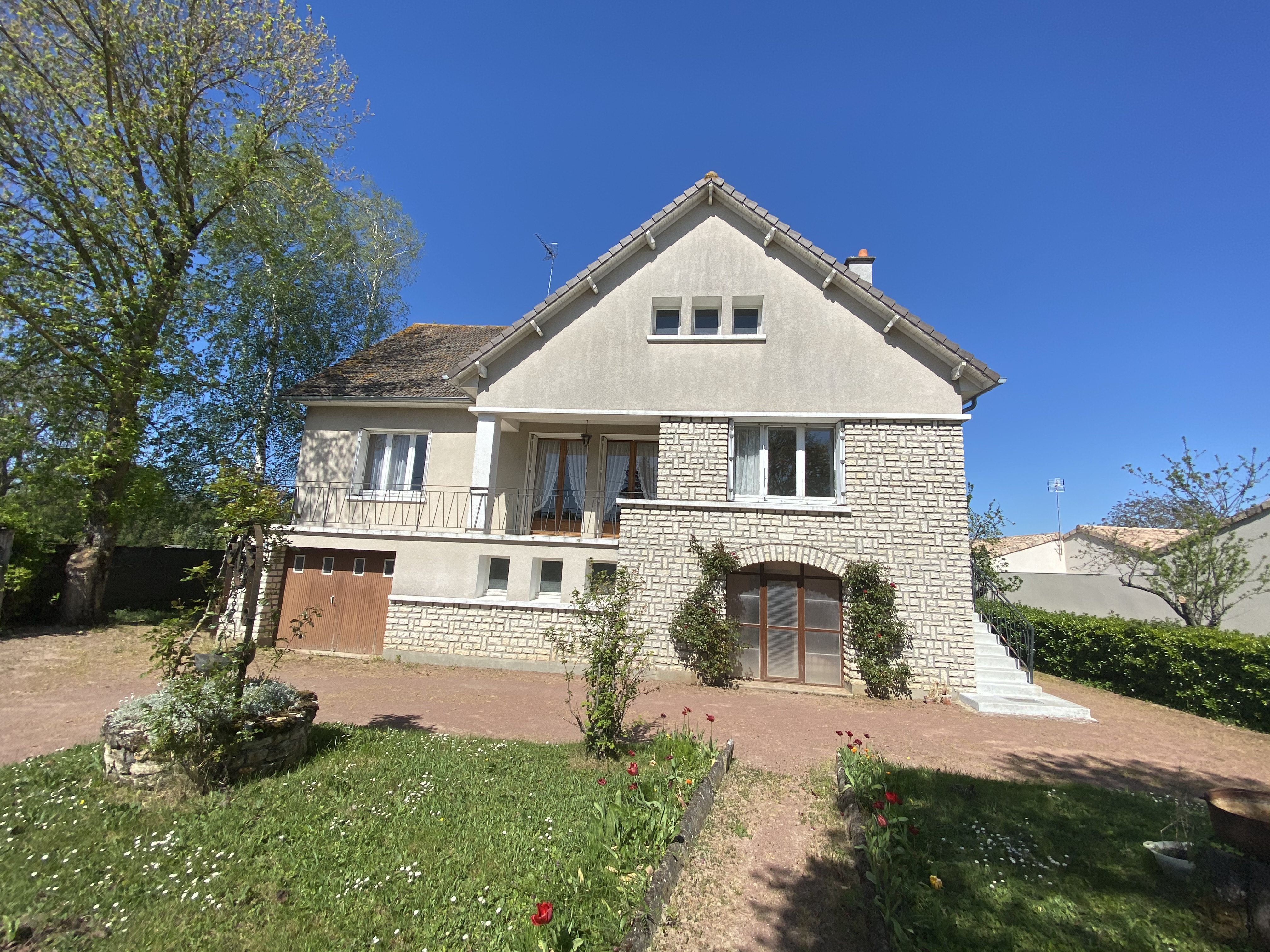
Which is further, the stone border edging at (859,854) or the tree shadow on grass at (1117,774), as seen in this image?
the tree shadow on grass at (1117,774)

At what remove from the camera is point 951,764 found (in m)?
6.93

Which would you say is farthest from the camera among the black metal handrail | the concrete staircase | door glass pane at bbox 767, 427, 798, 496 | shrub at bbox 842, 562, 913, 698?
door glass pane at bbox 767, 427, 798, 496

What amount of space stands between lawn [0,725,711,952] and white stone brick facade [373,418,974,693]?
5741 mm

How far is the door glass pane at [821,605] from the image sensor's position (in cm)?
1123

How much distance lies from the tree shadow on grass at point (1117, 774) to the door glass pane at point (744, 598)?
4.84m

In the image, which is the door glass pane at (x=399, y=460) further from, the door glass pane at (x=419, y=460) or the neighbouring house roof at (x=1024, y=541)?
the neighbouring house roof at (x=1024, y=541)

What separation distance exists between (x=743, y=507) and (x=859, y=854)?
7.51 meters

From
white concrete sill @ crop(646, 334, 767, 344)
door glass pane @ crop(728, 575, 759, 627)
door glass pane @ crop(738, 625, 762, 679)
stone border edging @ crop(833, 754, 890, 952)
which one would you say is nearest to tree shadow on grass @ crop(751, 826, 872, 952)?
stone border edging @ crop(833, 754, 890, 952)

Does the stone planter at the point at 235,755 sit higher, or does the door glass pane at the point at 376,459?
the door glass pane at the point at 376,459

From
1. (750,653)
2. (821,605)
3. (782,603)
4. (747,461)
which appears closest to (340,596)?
(750,653)

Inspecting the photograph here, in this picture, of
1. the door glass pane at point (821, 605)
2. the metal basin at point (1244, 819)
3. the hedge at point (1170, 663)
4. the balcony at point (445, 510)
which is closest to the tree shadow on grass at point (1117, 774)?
the metal basin at point (1244, 819)

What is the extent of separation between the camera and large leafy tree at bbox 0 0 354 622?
12.6m

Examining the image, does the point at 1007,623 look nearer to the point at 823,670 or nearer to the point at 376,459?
the point at 823,670

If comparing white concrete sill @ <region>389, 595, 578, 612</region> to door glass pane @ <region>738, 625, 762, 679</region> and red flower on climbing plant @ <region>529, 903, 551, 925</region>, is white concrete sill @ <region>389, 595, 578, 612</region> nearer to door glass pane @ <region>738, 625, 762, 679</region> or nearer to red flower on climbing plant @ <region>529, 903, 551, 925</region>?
door glass pane @ <region>738, 625, 762, 679</region>
